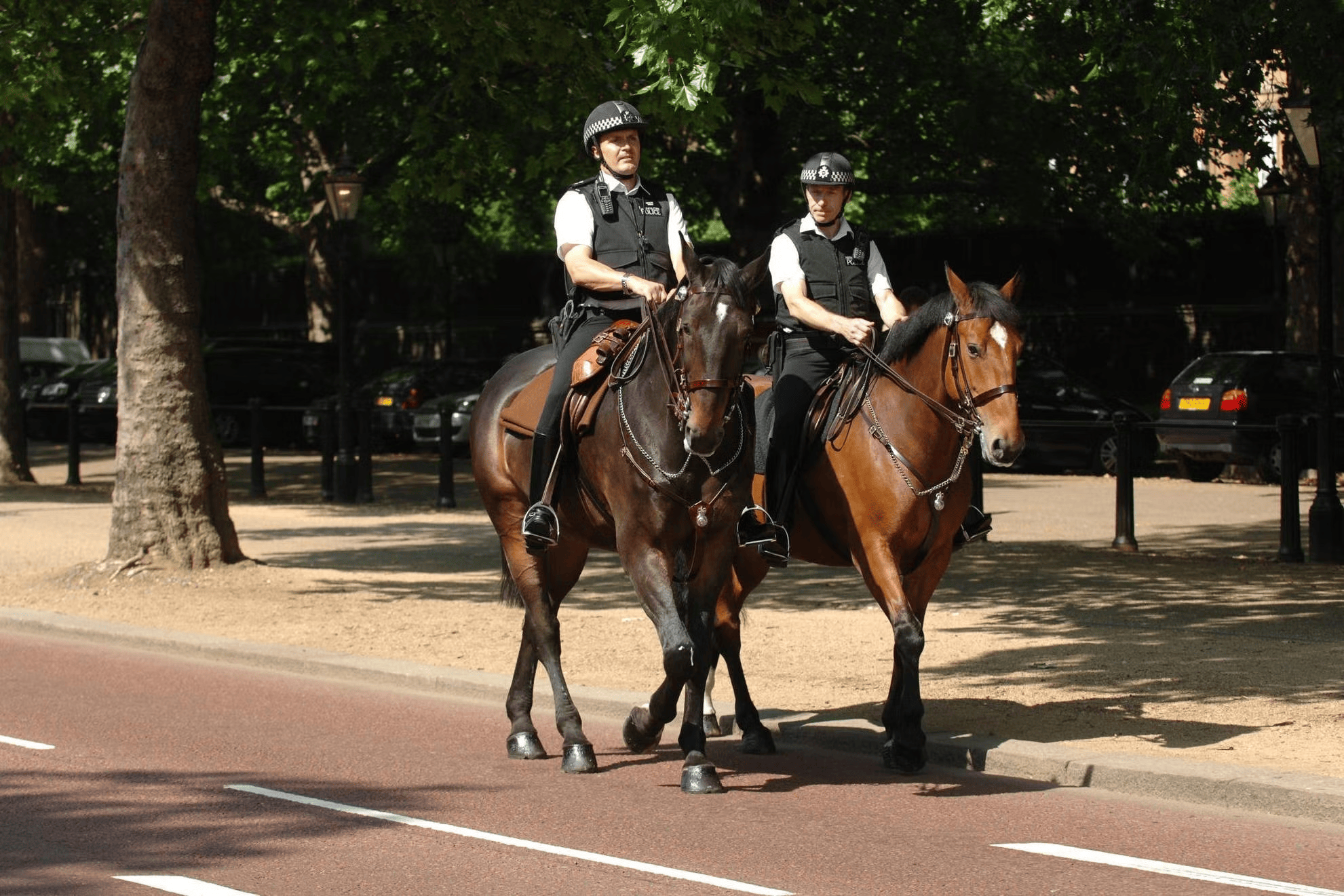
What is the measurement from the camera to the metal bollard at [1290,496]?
16.3 m

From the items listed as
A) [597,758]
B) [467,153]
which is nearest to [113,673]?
[597,758]

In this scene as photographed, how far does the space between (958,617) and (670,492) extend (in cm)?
573

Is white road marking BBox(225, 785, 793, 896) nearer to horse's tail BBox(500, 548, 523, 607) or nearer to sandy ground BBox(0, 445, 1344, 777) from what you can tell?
horse's tail BBox(500, 548, 523, 607)

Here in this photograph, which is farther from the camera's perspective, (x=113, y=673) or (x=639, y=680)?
(x=113, y=673)

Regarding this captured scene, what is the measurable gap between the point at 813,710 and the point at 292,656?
3.81 m

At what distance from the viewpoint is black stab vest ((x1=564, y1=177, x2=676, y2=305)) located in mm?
8766

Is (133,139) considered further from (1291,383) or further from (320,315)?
(320,315)

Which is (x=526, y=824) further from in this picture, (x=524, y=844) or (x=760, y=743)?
(x=760, y=743)

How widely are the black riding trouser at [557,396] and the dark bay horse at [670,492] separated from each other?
0.34ft

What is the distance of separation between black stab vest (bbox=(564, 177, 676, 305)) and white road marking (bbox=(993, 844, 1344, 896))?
3216 mm

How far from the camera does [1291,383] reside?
26.5 metres

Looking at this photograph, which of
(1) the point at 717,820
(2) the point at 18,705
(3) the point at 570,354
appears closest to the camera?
(1) the point at 717,820

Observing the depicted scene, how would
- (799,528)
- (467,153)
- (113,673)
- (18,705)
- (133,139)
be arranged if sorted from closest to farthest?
(799,528)
(18,705)
(113,673)
(133,139)
(467,153)

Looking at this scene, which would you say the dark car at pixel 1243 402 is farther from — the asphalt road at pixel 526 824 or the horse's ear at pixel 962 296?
the horse's ear at pixel 962 296
